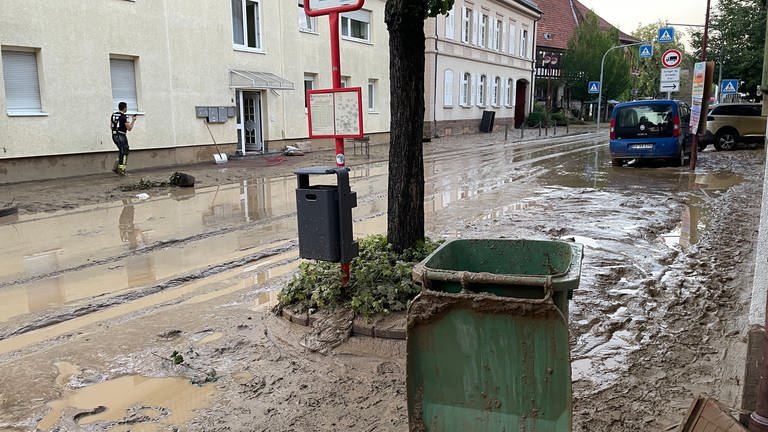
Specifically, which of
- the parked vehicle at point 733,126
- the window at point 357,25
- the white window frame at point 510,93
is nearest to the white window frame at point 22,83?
the window at point 357,25

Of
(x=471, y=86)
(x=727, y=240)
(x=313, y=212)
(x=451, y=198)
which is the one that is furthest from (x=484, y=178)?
(x=471, y=86)

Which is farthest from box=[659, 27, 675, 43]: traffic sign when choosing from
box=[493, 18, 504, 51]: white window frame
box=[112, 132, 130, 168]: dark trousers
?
box=[112, 132, 130, 168]: dark trousers

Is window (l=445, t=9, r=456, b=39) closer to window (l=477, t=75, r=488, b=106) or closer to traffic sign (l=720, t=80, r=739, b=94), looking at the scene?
window (l=477, t=75, r=488, b=106)

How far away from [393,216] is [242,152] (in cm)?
1636

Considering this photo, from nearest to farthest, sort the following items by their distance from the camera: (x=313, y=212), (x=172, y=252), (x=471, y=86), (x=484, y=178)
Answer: (x=313, y=212) → (x=172, y=252) → (x=484, y=178) → (x=471, y=86)

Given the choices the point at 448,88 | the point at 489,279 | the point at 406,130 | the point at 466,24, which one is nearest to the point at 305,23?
the point at 448,88

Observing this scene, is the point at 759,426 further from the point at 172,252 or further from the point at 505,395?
the point at 172,252

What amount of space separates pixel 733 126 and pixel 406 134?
20657mm

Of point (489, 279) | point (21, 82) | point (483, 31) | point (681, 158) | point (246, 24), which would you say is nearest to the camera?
point (489, 279)

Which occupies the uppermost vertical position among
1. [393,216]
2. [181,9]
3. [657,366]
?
[181,9]

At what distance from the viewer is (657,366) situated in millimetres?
4555

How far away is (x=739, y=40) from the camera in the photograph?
3359 centimetres

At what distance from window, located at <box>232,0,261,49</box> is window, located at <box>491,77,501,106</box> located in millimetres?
22858

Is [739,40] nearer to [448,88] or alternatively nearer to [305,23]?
[448,88]
